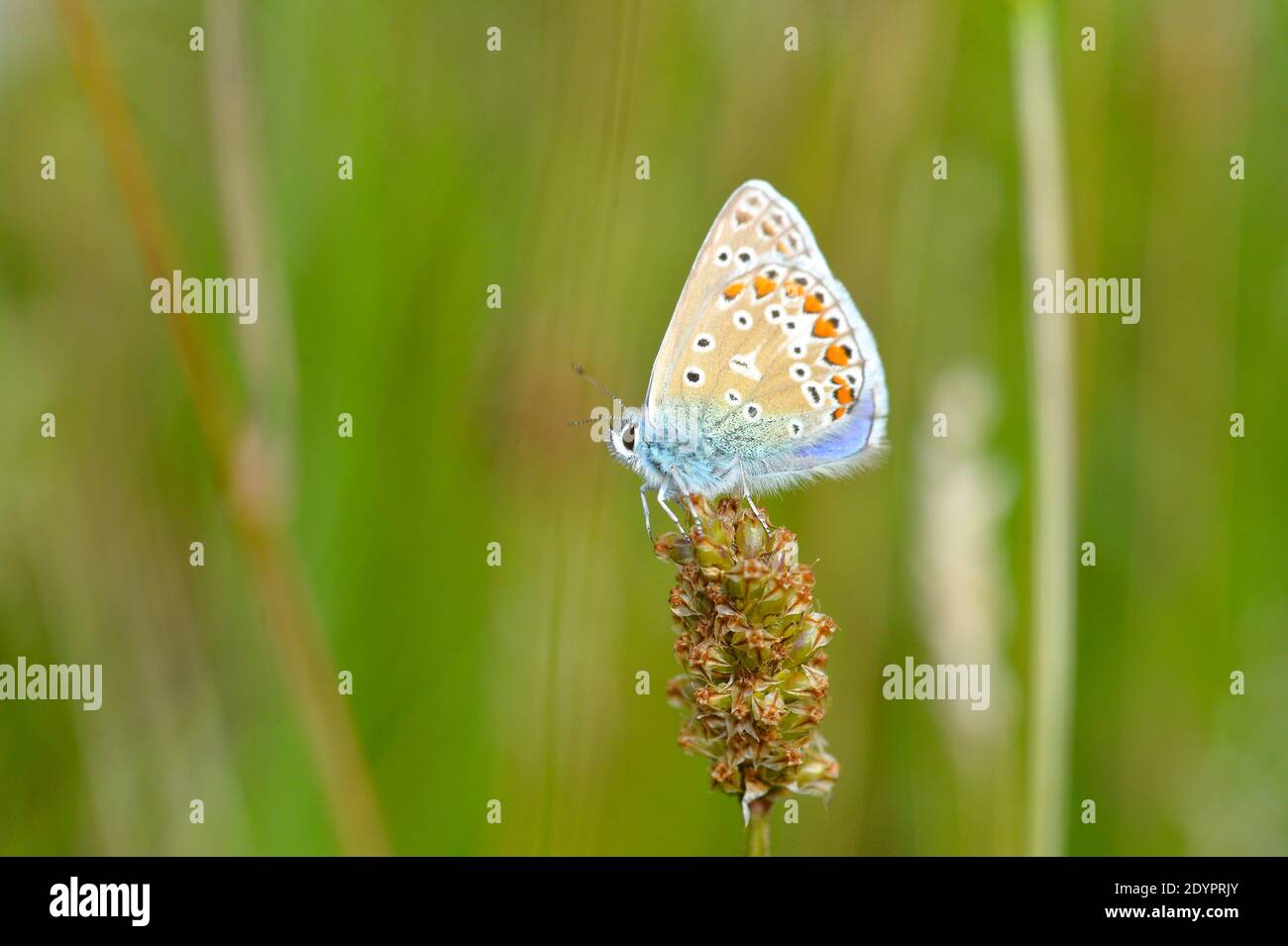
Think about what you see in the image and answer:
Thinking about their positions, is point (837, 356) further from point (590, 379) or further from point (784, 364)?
point (590, 379)

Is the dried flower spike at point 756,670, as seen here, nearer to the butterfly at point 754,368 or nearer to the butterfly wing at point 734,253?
the butterfly at point 754,368

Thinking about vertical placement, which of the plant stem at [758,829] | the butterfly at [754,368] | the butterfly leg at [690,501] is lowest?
the plant stem at [758,829]

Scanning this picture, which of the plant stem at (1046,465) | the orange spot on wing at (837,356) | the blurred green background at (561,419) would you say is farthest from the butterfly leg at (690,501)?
the plant stem at (1046,465)

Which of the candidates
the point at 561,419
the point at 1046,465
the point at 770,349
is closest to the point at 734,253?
the point at 770,349

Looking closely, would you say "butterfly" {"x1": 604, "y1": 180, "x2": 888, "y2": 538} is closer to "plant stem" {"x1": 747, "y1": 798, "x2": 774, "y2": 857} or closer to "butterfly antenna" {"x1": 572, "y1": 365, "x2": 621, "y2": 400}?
"butterfly antenna" {"x1": 572, "y1": 365, "x2": 621, "y2": 400}

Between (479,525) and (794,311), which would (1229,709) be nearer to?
(794,311)
